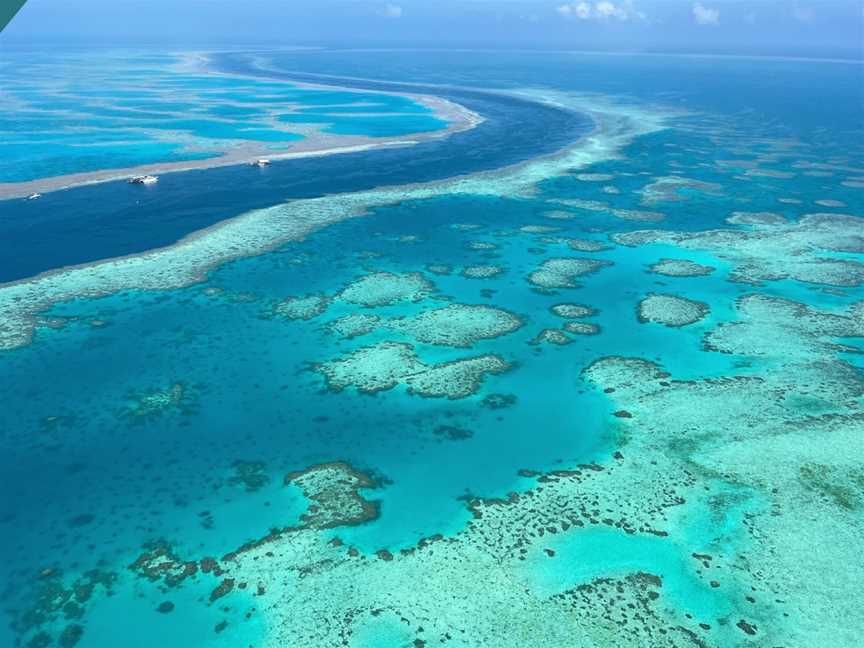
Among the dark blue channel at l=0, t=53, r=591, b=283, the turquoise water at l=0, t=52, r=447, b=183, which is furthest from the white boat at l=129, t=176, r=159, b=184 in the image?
the turquoise water at l=0, t=52, r=447, b=183

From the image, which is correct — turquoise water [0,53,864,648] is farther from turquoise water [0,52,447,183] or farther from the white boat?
turquoise water [0,52,447,183]

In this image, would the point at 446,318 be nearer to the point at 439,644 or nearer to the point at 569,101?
the point at 439,644

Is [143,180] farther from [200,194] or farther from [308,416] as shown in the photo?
[308,416]

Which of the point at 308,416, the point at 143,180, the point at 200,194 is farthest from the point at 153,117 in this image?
the point at 308,416

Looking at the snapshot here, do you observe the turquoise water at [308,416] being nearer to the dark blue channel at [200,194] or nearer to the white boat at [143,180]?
the dark blue channel at [200,194]

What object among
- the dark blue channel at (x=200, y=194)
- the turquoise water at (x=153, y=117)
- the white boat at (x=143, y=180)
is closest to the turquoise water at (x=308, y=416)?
the dark blue channel at (x=200, y=194)

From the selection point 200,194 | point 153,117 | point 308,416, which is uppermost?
point 153,117

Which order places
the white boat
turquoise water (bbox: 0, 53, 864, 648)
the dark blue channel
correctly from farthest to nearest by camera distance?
the white boat, the dark blue channel, turquoise water (bbox: 0, 53, 864, 648)

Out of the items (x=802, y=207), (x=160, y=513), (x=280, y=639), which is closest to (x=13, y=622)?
(x=160, y=513)
